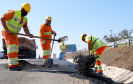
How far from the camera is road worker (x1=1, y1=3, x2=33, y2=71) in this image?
5223 mm

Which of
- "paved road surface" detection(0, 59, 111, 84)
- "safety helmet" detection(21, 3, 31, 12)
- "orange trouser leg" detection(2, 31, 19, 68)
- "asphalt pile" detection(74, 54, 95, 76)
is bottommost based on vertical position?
"paved road surface" detection(0, 59, 111, 84)

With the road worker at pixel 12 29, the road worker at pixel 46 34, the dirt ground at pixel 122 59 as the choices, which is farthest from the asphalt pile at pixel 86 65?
the road worker at pixel 46 34

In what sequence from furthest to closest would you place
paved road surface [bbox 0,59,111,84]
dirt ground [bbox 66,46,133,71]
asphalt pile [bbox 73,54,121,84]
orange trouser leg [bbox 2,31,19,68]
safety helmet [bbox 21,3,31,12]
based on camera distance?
1. dirt ground [bbox 66,46,133,71]
2. safety helmet [bbox 21,3,31,12]
3. orange trouser leg [bbox 2,31,19,68]
4. asphalt pile [bbox 73,54,121,84]
5. paved road surface [bbox 0,59,111,84]

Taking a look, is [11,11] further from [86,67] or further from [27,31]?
[86,67]

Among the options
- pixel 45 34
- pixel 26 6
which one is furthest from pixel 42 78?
pixel 45 34

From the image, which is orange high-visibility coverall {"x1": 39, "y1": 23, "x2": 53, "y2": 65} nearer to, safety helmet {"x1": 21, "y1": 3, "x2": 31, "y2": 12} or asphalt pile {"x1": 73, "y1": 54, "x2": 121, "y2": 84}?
safety helmet {"x1": 21, "y1": 3, "x2": 31, "y2": 12}

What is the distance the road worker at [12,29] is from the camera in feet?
17.1

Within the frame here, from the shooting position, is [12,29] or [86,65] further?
[12,29]

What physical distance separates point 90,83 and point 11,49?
2823 millimetres

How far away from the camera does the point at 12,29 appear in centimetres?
544

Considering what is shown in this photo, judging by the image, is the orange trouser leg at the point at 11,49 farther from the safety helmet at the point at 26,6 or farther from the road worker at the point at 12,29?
the safety helmet at the point at 26,6

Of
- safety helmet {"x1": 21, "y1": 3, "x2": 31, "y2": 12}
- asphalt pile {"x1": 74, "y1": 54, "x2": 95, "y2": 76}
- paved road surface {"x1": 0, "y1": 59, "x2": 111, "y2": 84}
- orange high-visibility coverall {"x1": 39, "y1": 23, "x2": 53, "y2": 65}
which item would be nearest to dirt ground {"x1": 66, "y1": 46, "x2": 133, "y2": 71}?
orange high-visibility coverall {"x1": 39, "y1": 23, "x2": 53, "y2": 65}

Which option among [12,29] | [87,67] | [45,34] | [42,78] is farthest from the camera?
[45,34]

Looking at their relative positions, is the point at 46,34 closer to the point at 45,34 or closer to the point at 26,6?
the point at 45,34
